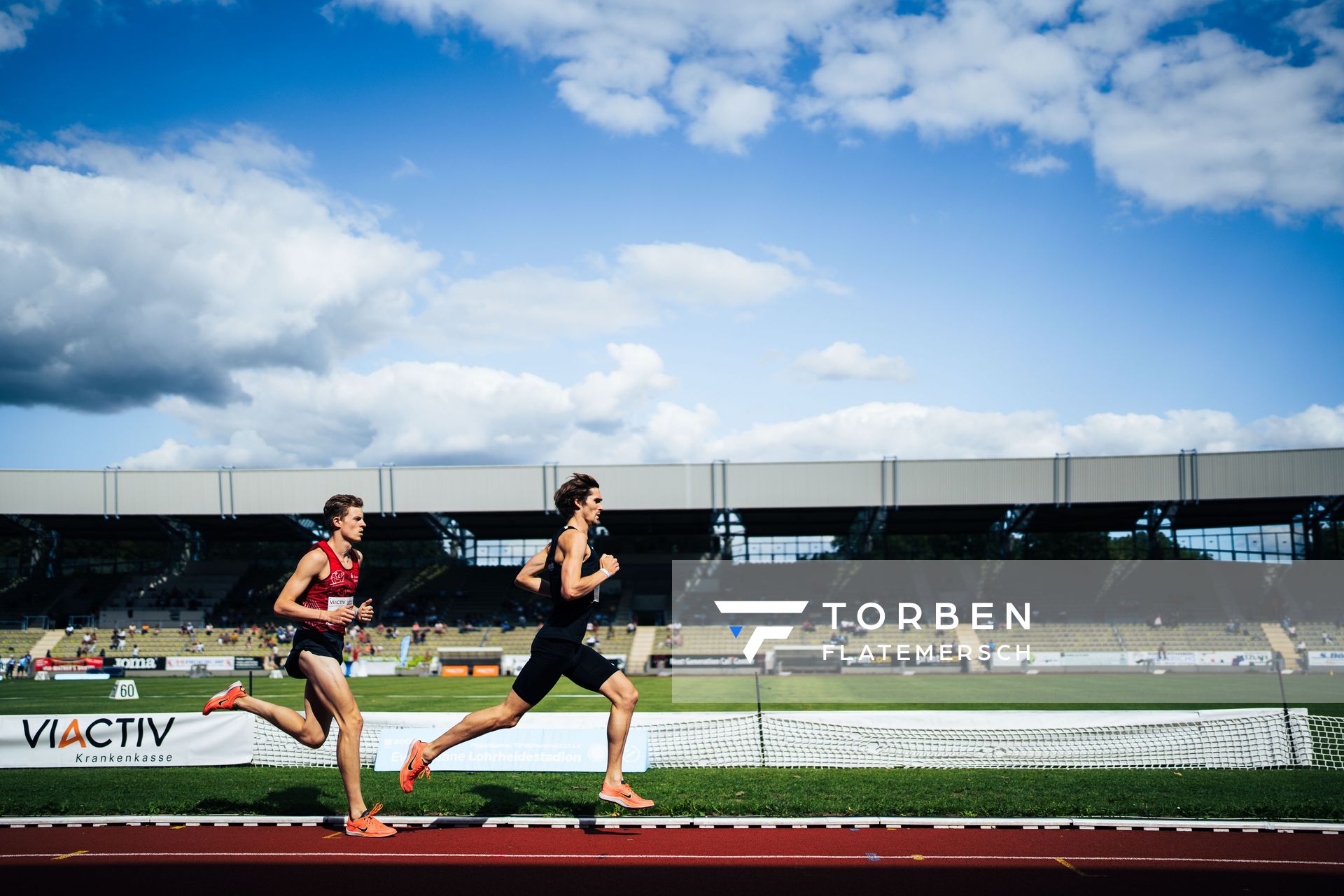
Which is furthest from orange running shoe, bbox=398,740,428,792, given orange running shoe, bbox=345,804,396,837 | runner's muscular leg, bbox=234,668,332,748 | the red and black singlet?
the red and black singlet

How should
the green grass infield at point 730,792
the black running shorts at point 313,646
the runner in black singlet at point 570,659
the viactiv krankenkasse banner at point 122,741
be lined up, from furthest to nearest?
the viactiv krankenkasse banner at point 122,741, the green grass infield at point 730,792, the black running shorts at point 313,646, the runner in black singlet at point 570,659

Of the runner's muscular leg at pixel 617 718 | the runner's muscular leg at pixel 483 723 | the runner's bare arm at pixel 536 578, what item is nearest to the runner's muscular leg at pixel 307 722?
the runner's muscular leg at pixel 483 723

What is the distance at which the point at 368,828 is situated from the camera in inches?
238

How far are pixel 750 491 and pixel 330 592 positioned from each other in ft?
120

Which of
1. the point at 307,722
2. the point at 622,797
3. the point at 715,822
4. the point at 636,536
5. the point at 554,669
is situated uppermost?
the point at 554,669

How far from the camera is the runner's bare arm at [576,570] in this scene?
5898 millimetres

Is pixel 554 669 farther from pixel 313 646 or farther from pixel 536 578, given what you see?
pixel 313 646

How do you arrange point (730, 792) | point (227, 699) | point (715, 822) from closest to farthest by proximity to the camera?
point (715, 822)
point (227, 699)
point (730, 792)

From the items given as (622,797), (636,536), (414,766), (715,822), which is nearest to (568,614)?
(622,797)

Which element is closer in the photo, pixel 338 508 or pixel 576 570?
pixel 576 570

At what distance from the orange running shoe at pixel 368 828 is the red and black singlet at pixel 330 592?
49.4 inches

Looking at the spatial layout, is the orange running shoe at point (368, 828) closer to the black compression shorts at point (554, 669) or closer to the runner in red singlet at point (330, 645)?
the runner in red singlet at point (330, 645)

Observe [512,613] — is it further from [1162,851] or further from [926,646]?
[1162,851]

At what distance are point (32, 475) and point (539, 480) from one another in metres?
24.7
